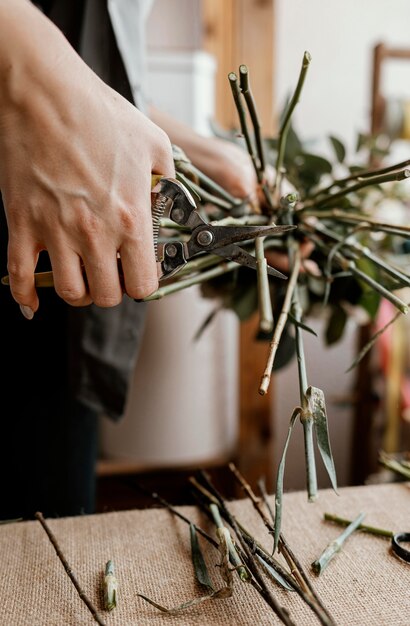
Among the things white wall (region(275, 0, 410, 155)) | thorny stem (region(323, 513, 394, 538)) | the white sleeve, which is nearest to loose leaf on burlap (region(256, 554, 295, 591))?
thorny stem (region(323, 513, 394, 538))

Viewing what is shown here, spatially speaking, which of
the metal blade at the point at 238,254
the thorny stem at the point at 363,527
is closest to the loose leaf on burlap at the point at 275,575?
the thorny stem at the point at 363,527

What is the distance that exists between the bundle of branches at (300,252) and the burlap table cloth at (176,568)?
9cm

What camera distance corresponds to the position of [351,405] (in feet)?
5.34

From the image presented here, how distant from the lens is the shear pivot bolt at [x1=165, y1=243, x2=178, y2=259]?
47cm

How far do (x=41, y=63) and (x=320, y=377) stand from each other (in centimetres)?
160

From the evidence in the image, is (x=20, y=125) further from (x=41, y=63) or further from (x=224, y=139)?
(x=224, y=139)

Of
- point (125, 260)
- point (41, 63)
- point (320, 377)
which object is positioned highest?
point (41, 63)

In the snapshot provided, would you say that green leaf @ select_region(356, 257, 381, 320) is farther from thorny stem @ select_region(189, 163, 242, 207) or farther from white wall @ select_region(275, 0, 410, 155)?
white wall @ select_region(275, 0, 410, 155)

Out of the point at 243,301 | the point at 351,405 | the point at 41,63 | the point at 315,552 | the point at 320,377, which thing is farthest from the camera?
the point at 320,377

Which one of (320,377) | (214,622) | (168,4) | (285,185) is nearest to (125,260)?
(214,622)

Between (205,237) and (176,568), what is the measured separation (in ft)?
0.84

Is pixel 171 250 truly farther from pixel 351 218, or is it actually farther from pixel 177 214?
pixel 351 218

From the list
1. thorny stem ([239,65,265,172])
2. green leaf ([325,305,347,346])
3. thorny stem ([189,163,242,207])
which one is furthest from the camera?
Answer: green leaf ([325,305,347,346])

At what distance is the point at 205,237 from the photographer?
459 millimetres
